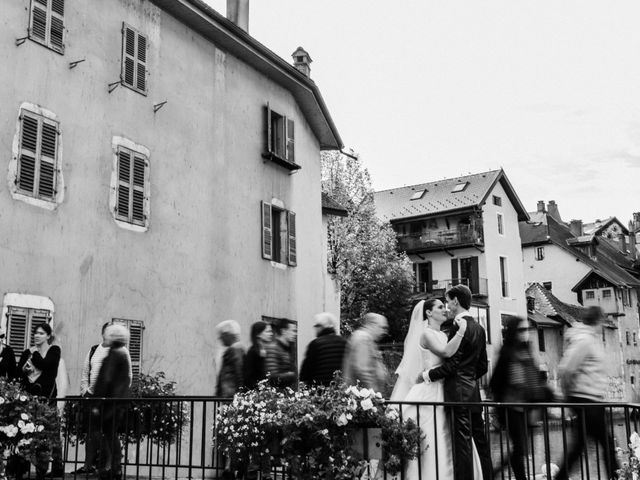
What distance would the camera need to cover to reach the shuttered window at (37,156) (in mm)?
11164

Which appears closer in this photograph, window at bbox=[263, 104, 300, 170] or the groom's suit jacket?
the groom's suit jacket

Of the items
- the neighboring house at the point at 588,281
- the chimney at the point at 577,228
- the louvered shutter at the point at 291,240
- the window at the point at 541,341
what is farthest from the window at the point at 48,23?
the chimney at the point at 577,228

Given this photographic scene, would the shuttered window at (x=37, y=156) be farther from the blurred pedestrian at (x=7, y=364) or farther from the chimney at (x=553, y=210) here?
the chimney at (x=553, y=210)

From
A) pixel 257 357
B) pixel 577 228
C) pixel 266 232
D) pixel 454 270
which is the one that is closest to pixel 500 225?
pixel 454 270

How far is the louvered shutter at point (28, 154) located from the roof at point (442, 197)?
3336cm

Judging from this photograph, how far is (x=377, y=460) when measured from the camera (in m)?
6.40

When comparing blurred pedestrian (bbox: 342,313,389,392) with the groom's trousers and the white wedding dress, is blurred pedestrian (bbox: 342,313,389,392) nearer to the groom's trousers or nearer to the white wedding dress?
the white wedding dress

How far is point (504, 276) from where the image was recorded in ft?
143

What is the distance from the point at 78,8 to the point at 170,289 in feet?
17.4

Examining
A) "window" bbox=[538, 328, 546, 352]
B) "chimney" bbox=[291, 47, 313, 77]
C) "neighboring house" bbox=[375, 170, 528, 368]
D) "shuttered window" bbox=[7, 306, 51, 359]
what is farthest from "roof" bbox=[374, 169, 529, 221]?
"shuttered window" bbox=[7, 306, 51, 359]

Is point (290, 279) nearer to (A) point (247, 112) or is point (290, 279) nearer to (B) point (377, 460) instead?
(A) point (247, 112)

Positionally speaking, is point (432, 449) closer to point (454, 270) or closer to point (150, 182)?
point (150, 182)

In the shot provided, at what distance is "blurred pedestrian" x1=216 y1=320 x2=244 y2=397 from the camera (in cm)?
902

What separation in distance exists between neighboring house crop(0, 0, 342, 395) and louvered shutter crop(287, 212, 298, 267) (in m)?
0.05
